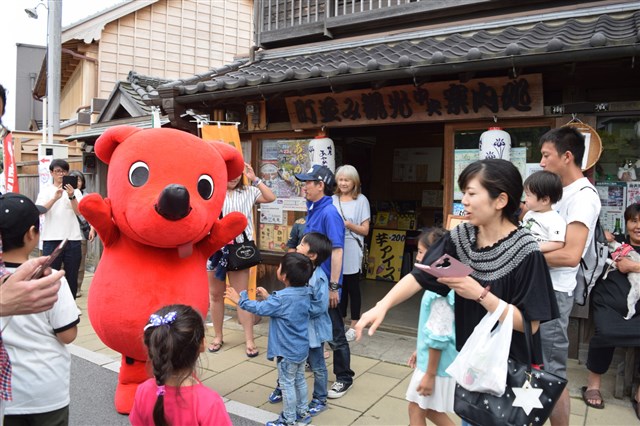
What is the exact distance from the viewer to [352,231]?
5.54 meters

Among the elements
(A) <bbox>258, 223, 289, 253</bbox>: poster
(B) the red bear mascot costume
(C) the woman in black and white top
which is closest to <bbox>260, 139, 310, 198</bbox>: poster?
(A) <bbox>258, 223, 289, 253</bbox>: poster

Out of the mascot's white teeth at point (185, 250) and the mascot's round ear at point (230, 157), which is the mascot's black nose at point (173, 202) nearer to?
the mascot's white teeth at point (185, 250)

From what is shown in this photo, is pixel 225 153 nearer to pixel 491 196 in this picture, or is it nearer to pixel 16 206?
pixel 16 206

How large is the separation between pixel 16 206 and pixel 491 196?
8.27ft

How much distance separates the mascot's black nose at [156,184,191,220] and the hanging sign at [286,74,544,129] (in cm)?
338

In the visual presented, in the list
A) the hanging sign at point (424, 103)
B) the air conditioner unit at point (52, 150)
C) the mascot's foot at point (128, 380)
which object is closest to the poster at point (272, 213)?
the hanging sign at point (424, 103)

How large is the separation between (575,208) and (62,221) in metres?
6.59

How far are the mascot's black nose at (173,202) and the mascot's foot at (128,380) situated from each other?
1.50 m

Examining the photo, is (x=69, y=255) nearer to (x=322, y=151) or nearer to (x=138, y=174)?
(x=322, y=151)

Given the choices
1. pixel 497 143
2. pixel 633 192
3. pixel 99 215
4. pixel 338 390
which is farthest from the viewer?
pixel 497 143

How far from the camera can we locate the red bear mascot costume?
3281 mm

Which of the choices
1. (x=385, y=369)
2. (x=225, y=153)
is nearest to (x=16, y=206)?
(x=225, y=153)

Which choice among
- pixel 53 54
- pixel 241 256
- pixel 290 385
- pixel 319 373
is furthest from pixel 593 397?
pixel 53 54

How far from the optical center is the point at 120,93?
10.7m
